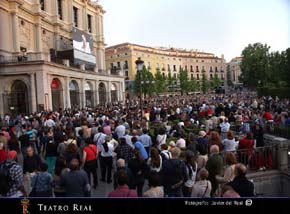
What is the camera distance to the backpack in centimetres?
405

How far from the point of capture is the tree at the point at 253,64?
409 centimetres

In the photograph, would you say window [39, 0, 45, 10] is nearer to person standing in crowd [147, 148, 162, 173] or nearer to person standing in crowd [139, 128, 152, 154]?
person standing in crowd [139, 128, 152, 154]

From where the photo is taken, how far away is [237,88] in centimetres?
614

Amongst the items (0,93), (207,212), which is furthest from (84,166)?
(0,93)

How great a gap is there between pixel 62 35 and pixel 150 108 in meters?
12.6

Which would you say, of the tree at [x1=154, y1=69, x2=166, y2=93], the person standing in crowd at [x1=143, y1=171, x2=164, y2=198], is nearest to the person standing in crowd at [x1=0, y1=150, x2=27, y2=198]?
the person standing in crowd at [x1=143, y1=171, x2=164, y2=198]

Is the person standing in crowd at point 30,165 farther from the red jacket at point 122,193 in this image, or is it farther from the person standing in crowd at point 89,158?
the red jacket at point 122,193

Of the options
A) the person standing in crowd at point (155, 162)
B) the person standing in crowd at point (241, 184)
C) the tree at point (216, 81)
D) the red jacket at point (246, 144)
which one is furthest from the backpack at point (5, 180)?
the red jacket at point (246, 144)

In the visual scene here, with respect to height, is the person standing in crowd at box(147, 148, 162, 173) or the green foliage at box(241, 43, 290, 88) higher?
the green foliage at box(241, 43, 290, 88)

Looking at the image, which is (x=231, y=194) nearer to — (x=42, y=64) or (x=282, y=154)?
(x=282, y=154)

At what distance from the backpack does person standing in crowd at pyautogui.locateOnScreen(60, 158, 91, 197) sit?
698mm

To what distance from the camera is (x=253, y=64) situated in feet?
19.7

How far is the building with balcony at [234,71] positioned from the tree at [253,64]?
8 centimetres

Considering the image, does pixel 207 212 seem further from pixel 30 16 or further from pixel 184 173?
pixel 30 16
